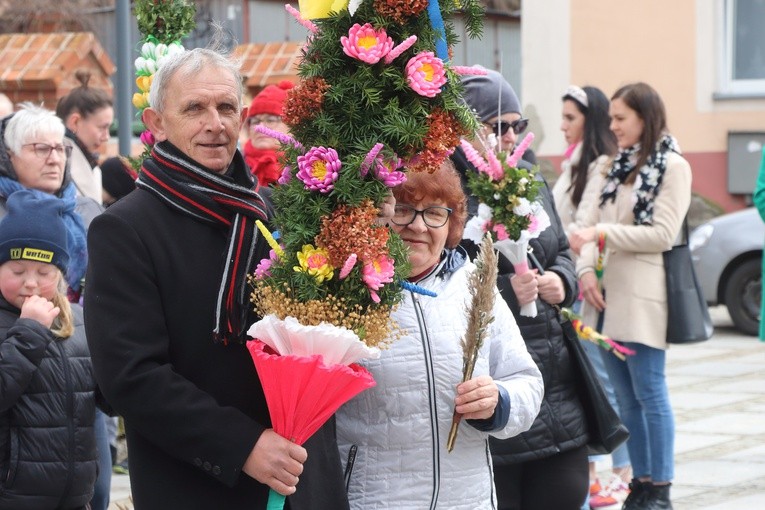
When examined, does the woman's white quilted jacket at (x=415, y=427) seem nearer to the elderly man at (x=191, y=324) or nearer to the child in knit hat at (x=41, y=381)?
the elderly man at (x=191, y=324)

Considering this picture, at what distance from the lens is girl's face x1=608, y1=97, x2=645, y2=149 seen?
741 cm

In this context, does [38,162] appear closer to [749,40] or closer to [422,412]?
[422,412]

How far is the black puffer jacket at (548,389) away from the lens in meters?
4.88

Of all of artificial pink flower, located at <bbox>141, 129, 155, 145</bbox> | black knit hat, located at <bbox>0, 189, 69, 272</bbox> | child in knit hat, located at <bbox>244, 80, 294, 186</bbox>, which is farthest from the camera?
child in knit hat, located at <bbox>244, 80, 294, 186</bbox>

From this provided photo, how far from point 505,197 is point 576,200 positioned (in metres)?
3.35

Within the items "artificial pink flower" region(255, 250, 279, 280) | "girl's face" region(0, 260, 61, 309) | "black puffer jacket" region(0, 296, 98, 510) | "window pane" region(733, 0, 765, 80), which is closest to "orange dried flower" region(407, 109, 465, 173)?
"artificial pink flower" region(255, 250, 279, 280)

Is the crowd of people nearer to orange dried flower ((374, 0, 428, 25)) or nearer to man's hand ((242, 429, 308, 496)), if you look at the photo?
man's hand ((242, 429, 308, 496))

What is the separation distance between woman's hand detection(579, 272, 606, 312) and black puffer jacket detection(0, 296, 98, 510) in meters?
3.26

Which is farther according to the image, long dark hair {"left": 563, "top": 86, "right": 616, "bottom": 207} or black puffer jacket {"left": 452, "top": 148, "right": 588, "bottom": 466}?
long dark hair {"left": 563, "top": 86, "right": 616, "bottom": 207}

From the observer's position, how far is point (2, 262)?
17.4 ft

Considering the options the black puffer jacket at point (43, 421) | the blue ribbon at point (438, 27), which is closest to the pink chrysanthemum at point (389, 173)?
the blue ribbon at point (438, 27)

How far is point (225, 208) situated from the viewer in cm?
363

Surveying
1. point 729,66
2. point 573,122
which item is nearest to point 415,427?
point 573,122

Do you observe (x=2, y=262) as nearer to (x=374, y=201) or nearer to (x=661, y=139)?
(x=374, y=201)
